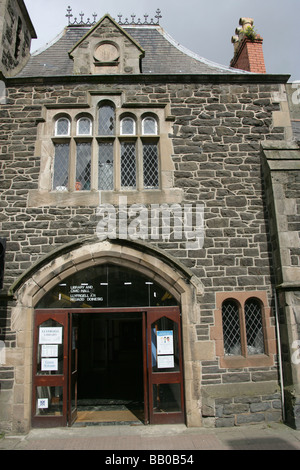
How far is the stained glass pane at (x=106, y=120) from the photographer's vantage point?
7.55 metres

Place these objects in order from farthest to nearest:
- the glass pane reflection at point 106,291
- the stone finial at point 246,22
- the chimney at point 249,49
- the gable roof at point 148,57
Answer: the stone finial at point 246,22
the chimney at point 249,49
the gable roof at point 148,57
the glass pane reflection at point 106,291

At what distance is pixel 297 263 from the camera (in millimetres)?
6492

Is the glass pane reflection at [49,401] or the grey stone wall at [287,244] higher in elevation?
the grey stone wall at [287,244]

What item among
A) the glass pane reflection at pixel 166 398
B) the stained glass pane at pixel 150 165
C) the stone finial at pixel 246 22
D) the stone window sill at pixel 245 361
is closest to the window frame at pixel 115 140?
the stained glass pane at pixel 150 165

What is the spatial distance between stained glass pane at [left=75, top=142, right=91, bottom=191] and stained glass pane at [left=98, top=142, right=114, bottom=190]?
0.24 metres

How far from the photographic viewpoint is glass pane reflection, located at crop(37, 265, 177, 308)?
6828 mm

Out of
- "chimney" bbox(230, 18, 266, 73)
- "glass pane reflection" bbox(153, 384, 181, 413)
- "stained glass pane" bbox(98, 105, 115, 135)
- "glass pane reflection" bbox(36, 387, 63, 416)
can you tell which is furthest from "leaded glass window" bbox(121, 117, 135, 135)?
"glass pane reflection" bbox(36, 387, 63, 416)

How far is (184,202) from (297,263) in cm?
247

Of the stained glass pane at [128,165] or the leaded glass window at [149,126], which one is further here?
the leaded glass window at [149,126]

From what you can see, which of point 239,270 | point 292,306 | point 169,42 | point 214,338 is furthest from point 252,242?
point 169,42

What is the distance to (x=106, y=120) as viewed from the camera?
7605 millimetres

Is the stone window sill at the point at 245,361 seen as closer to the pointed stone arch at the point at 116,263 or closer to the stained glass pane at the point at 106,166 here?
the pointed stone arch at the point at 116,263

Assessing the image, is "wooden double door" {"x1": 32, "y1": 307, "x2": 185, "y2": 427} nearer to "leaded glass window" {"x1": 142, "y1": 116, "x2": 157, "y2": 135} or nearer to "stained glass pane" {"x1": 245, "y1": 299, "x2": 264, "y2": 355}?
"stained glass pane" {"x1": 245, "y1": 299, "x2": 264, "y2": 355}

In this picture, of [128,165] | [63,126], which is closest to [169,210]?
[128,165]
